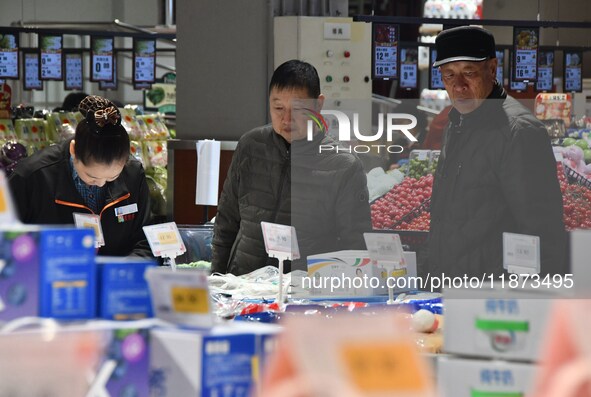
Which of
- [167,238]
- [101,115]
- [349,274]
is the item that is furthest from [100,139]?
[349,274]

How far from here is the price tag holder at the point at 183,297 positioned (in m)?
1.79

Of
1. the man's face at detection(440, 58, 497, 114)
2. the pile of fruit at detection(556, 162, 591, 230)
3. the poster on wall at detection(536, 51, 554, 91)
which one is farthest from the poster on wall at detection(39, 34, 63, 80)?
the pile of fruit at detection(556, 162, 591, 230)

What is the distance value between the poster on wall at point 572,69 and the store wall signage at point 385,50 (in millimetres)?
4323

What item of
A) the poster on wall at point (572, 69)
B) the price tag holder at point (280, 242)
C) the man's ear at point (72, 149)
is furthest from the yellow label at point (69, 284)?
the poster on wall at point (572, 69)

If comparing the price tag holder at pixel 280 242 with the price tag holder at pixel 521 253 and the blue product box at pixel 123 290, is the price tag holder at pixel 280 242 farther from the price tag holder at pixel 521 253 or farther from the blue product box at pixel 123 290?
the blue product box at pixel 123 290

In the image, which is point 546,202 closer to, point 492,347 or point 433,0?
point 492,347

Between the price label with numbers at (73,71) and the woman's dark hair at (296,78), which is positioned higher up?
the price label with numbers at (73,71)

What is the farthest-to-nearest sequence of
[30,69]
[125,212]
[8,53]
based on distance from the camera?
[30,69] < [8,53] < [125,212]

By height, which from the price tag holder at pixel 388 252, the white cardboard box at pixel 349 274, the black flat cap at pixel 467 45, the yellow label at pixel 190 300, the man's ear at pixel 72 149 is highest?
the black flat cap at pixel 467 45

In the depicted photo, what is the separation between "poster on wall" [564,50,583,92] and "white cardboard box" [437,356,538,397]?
39.2 feet

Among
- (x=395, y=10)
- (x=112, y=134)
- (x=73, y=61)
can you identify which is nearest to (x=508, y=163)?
(x=112, y=134)

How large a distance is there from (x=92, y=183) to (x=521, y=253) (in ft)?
5.68

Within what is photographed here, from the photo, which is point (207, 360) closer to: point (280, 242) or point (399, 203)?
point (280, 242)

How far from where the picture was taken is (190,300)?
5.91ft
